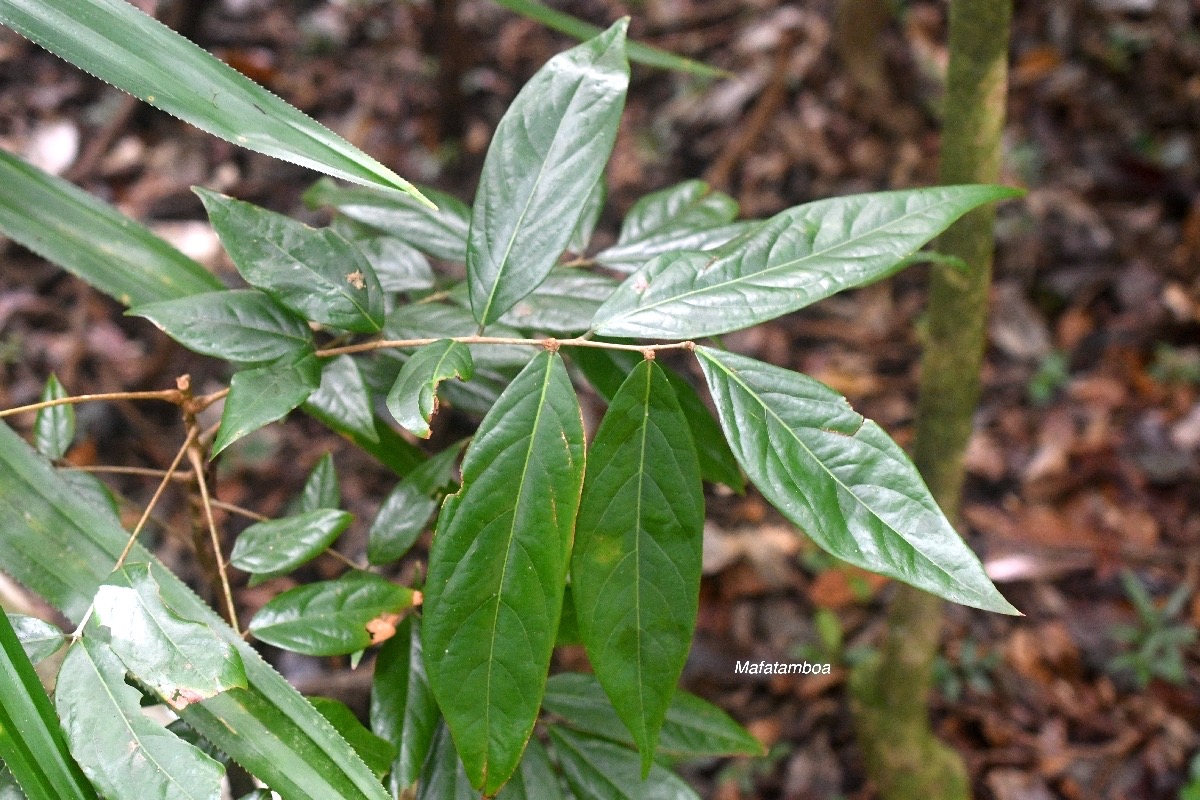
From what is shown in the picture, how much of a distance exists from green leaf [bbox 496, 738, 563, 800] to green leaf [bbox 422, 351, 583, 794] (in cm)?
17

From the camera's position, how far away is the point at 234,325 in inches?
27.5

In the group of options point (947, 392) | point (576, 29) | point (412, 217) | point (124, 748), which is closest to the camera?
point (124, 748)

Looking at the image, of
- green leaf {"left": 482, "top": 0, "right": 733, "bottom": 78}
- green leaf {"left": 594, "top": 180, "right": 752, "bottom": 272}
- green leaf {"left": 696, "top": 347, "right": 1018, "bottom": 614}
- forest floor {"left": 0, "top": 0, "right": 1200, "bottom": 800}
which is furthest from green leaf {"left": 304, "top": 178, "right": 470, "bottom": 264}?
forest floor {"left": 0, "top": 0, "right": 1200, "bottom": 800}

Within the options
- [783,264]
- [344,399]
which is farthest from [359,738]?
[783,264]

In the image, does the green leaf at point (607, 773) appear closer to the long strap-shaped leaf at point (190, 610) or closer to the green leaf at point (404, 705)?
the green leaf at point (404, 705)

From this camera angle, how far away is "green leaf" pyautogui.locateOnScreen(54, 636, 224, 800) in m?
0.55

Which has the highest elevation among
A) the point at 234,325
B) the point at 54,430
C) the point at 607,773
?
the point at 234,325

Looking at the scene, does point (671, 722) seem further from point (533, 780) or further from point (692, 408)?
point (692, 408)

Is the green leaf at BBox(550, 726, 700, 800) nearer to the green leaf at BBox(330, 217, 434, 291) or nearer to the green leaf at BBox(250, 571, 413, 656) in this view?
the green leaf at BBox(250, 571, 413, 656)

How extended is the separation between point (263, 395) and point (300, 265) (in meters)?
0.12

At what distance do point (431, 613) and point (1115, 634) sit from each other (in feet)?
5.46

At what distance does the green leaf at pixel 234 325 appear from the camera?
0.68 meters

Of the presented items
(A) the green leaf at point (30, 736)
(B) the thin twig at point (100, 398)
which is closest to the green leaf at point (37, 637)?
(A) the green leaf at point (30, 736)

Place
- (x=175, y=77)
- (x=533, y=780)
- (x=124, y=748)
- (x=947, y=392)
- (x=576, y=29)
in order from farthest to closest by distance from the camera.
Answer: (x=947, y=392)
(x=576, y=29)
(x=533, y=780)
(x=175, y=77)
(x=124, y=748)
